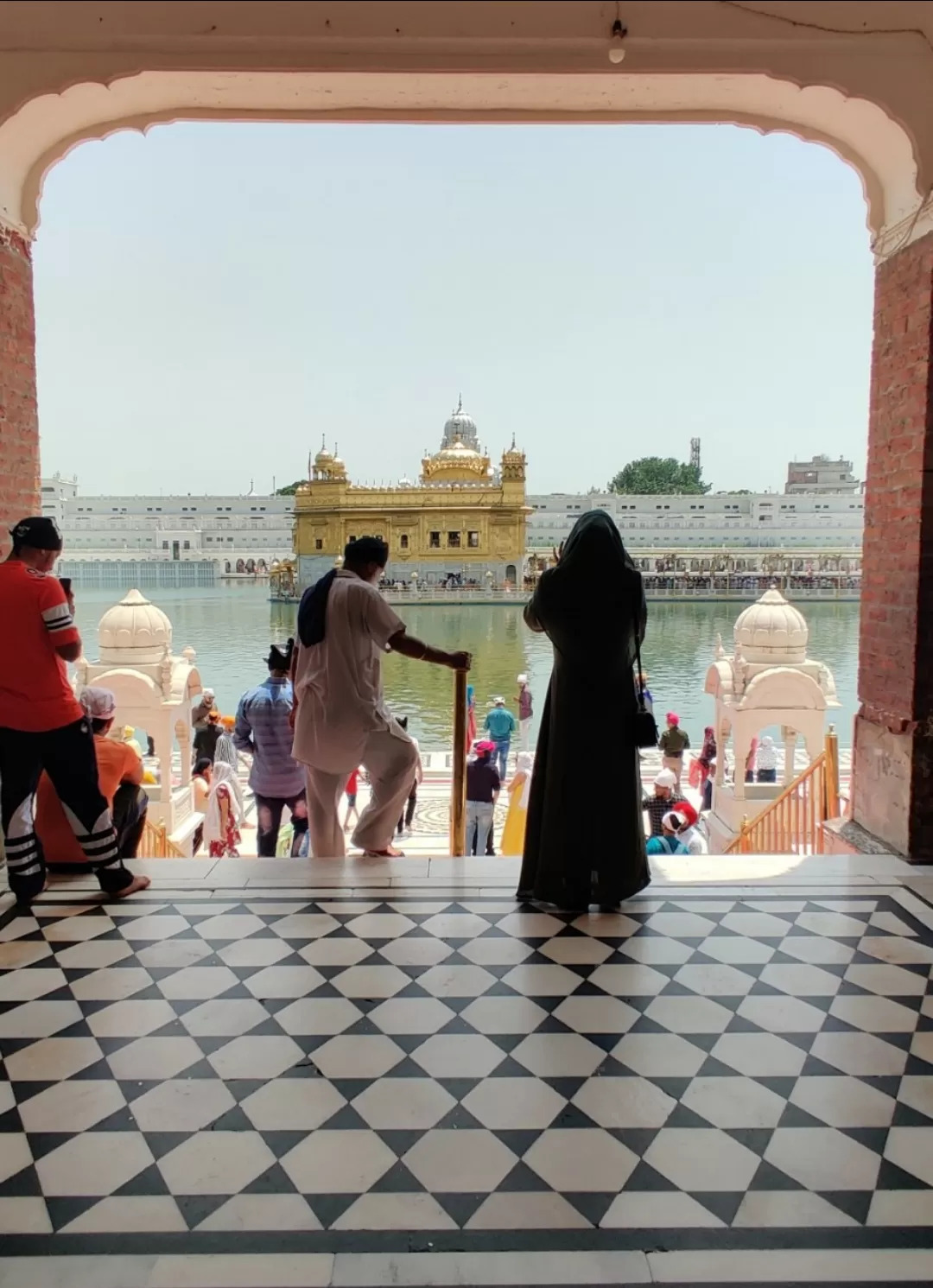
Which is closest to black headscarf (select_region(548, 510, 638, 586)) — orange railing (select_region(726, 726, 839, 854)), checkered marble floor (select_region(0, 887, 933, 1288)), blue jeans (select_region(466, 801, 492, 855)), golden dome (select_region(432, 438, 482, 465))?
checkered marble floor (select_region(0, 887, 933, 1288))

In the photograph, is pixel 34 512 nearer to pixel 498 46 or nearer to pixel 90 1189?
pixel 498 46

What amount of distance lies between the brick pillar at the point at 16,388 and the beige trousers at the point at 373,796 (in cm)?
134

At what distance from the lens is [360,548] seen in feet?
9.86

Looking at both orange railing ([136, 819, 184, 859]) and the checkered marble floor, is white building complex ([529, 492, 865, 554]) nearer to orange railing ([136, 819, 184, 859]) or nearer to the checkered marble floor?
orange railing ([136, 819, 184, 859])

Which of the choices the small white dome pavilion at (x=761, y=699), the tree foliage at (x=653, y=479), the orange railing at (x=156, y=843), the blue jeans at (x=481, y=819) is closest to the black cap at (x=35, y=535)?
the orange railing at (x=156, y=843)

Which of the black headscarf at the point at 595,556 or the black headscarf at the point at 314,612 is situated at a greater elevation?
the black headscarf at the point at 595,556

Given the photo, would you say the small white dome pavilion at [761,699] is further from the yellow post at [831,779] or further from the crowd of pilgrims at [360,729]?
the crowd of pilgrims at [360,729]

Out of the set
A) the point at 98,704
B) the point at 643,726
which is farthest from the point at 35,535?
the point at 643,726

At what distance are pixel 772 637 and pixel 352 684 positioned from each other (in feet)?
23.0

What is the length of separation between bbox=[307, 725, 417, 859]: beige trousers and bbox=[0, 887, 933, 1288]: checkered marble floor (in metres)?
0.41

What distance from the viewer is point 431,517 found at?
1540 inches

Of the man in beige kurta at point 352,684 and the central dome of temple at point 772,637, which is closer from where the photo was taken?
the man in beige kurta at point 352,684

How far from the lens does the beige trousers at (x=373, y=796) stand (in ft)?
10.0

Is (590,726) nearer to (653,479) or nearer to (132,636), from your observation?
(132,636)
